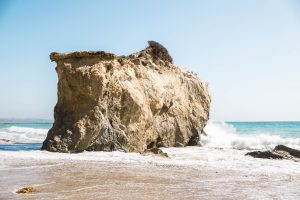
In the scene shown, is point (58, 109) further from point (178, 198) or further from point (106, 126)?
point (178, 198)

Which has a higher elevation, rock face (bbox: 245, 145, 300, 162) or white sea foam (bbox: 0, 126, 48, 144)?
rock face (bbox: 245, 145, 300, 162)

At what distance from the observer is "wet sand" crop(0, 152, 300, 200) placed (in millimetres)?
7145

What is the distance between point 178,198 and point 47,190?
7.93 feet

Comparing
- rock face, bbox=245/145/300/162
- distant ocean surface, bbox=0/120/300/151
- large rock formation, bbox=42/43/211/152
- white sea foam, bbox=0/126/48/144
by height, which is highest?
large rock formation, bbox=42/43/211/152

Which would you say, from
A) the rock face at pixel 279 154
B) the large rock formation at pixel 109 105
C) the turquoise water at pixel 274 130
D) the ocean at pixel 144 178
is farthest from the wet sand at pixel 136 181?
the turquoise water at pixel 274 130

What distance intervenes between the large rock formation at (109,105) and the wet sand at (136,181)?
3.63m

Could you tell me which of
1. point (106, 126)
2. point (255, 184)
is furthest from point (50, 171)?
point (106, 126)

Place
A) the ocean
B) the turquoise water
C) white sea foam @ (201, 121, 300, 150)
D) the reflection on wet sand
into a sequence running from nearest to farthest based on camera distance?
the reflection on wet sand, the ocean, white sea foam @ (201, 121, 300, 150), the turquoise water

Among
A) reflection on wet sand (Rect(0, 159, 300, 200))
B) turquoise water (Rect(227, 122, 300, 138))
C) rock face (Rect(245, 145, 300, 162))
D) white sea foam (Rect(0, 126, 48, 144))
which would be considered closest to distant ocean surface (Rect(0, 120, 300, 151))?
white sea foam (Rect(0, 126, 48, 144))

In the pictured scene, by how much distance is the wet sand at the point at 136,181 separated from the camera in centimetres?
714

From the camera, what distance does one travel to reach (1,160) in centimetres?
1173

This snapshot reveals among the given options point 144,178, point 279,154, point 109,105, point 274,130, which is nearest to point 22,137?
point 109,105

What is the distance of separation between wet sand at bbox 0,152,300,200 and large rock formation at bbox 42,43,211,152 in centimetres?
363

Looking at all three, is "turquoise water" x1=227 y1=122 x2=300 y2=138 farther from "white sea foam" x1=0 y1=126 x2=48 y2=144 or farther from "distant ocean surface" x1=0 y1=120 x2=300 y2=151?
"white sea foam" x1=0 y1=126 x2=48 y2=144
